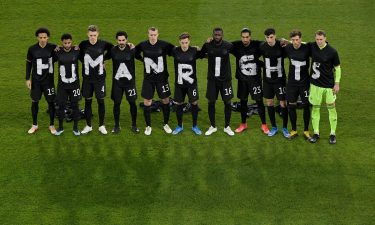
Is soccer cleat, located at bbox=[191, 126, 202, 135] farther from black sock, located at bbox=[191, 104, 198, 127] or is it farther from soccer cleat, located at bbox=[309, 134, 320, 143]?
soccer cleat, located at bbox=[309, 134, 320, 143]

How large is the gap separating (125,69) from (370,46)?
7761 mm

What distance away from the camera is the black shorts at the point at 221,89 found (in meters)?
14.8

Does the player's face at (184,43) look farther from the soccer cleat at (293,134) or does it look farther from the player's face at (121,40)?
the soccer cleat at (293,134)

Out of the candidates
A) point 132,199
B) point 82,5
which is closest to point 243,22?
point 82,5

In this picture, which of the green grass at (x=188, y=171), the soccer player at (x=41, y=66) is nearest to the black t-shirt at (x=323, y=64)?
the green grass at (x=188, y=171)

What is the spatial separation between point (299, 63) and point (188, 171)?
126 inches

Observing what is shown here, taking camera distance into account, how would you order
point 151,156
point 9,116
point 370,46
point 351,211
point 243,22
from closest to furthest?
point 351,211
point 151,156
point 9,116
point 370,46
point 243,22

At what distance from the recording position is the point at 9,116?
15.9m

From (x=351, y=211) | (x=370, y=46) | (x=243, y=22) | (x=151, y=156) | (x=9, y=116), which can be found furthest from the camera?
(x=243, y=22)

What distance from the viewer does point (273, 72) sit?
14.6 m

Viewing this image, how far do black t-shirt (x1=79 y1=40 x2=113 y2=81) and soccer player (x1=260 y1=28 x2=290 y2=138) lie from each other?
3309mm

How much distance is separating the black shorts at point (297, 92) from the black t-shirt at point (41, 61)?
502 centimetres

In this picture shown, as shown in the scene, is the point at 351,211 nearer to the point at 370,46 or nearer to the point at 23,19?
the point at 370,46

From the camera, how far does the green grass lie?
12.3 meters
